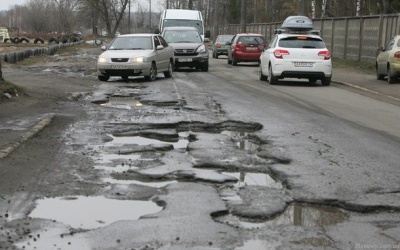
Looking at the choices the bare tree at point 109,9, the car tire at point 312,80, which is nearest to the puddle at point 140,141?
the car tire at point 312,80

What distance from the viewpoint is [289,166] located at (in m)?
7.54

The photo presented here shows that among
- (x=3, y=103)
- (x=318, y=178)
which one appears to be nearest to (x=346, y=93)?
(x=3, y=103)

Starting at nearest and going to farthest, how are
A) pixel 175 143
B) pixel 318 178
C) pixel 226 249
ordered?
pixel 226 249
pixel 318 178
pixel 175 143

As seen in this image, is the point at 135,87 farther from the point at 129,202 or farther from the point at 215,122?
the point at 129,202

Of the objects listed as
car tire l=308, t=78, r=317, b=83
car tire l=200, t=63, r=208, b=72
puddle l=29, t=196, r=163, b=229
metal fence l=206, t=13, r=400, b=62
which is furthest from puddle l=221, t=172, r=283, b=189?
metal fence l=206, t=13, r=400, b=62

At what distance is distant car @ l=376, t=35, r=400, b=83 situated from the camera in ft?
65.3

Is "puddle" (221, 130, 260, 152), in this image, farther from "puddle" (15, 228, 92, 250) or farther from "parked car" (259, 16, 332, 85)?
"parked car" (259, 16, 332, 85)

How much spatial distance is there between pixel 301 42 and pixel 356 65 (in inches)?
408

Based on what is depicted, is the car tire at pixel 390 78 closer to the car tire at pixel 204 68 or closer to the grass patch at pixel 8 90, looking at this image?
the car tire at pixel 204 68

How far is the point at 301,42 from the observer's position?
64.6 ft

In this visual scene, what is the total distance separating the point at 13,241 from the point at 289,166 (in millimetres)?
3820

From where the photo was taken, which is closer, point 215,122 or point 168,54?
point 215,122

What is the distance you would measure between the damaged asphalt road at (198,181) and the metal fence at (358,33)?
54.2 ft

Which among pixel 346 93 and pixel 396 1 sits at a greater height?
pixel 396 1
